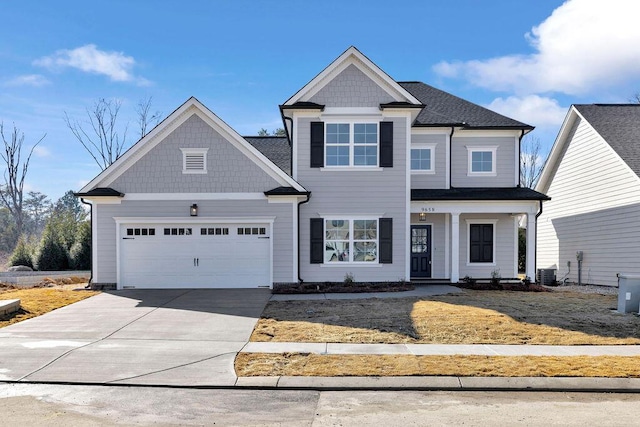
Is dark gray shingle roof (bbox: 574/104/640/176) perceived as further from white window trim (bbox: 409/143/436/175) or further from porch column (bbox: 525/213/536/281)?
white window trim (bbox: 409/143/436/175)

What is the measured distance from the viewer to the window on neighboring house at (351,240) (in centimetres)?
1641

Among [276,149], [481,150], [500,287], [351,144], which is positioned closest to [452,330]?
[500,287]

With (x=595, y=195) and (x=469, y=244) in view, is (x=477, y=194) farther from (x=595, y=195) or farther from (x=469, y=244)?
(x=595, y=195)

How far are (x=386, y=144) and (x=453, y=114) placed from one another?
15.8 feet

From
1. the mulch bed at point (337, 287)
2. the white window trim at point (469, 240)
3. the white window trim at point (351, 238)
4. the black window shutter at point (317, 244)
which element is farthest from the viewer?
the white window trim at point (469, 240)

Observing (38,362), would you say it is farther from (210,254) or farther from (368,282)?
(368,282)

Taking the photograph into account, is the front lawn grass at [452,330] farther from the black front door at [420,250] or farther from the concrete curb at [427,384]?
the black front door at [420,250]

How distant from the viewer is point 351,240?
53.8 ft

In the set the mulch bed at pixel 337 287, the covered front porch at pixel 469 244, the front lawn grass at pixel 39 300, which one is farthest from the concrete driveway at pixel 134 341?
the covered front porch at pixel 469 244

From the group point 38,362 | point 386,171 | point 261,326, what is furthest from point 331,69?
point 38,362

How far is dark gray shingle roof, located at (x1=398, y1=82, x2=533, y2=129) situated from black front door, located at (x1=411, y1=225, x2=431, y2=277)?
4.02 metres

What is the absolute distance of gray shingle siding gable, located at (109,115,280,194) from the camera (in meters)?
15.9

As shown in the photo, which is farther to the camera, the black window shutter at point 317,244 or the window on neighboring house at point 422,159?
the window on neighboring house at point 422,159

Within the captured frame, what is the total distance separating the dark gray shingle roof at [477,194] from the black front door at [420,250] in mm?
1478
